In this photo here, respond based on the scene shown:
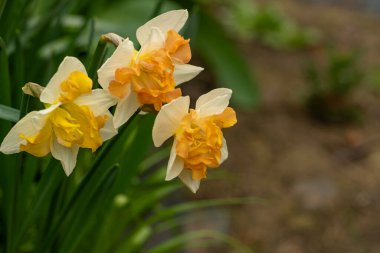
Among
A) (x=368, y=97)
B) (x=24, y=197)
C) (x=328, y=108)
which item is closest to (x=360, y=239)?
(x=328, y=108)

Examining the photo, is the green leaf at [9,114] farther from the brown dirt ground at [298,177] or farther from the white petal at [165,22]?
the brown dirt ground at [298,177]

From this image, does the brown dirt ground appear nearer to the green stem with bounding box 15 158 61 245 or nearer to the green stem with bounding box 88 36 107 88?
the green stem with bounding box 15 158 61 245

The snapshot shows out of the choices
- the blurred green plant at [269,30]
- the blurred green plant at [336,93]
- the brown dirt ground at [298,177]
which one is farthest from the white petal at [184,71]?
the blurred green plant at [269,30]

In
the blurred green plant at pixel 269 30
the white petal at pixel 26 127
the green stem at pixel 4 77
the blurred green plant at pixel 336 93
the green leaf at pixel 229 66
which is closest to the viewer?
the white petal at pixel 26 127

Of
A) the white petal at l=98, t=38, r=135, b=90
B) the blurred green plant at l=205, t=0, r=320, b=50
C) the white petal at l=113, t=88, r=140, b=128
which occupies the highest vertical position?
the white petal at l=98, t=38, r=135, b=90

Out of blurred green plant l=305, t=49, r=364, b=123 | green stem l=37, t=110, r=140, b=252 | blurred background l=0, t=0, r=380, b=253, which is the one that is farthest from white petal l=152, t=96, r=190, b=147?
blurred green plant l=305, t=49, r=364, b=123

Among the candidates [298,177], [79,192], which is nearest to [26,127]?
[79,192]

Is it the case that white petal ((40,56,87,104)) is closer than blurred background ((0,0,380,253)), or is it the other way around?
white petal ((40,56,87,104))

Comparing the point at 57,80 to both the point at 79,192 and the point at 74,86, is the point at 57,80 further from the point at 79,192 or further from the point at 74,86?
the point at 79,192
